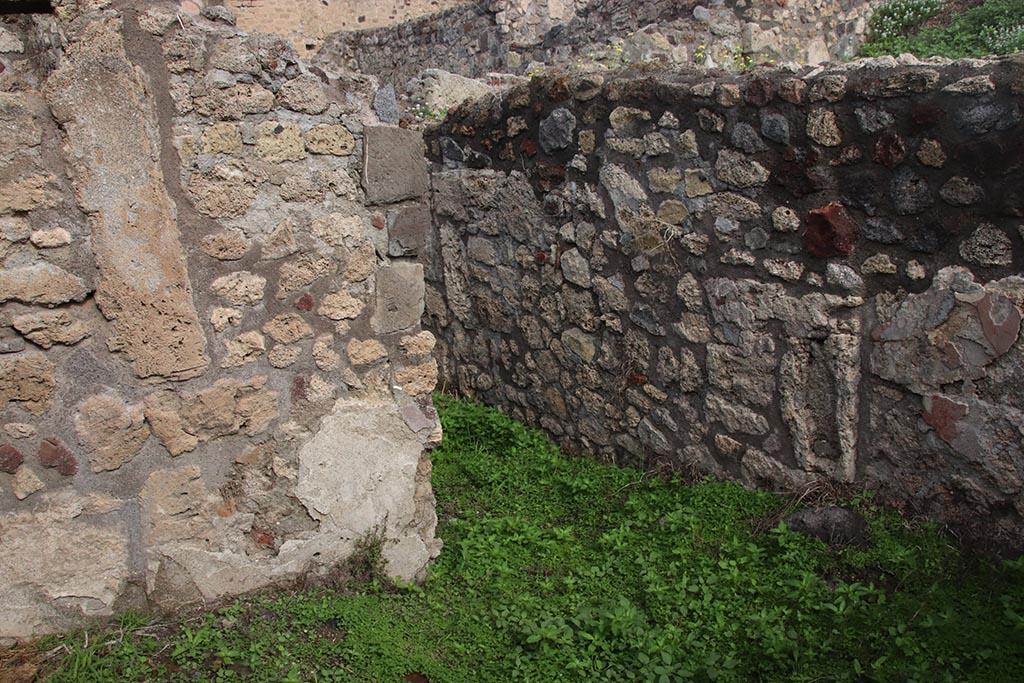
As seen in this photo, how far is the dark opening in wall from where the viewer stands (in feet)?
7.22

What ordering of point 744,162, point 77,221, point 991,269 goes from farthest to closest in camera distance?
1. point 744,162
2. point 991,269
3. point 77,221

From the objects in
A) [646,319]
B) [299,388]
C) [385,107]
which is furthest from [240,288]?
[646,319]

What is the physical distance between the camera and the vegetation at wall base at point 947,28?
606 centimetres

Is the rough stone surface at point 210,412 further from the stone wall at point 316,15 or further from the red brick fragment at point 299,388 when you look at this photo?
the stone wall at point 316,15

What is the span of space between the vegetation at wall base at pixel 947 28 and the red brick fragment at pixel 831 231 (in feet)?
12.5

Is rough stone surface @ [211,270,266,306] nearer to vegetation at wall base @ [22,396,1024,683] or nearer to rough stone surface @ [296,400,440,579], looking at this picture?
rough stone surface @ [296,400,440,579]

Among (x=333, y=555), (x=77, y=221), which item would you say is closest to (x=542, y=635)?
(x=333, y=555)

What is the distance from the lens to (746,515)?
3.17 m

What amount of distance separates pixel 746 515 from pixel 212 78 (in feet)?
7.99

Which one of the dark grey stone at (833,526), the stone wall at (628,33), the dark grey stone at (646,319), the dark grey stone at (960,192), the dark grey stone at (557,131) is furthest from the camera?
the stone wall at (628,33)

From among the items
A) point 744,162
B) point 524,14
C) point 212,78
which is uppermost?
point 524,14

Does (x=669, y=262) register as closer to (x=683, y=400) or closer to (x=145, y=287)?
(x=683, y=400)

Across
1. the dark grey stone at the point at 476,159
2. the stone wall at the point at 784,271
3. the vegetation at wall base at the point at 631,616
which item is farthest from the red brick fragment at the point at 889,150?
the dark grey stone at the point at 476,159

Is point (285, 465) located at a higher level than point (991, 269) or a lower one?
lower
